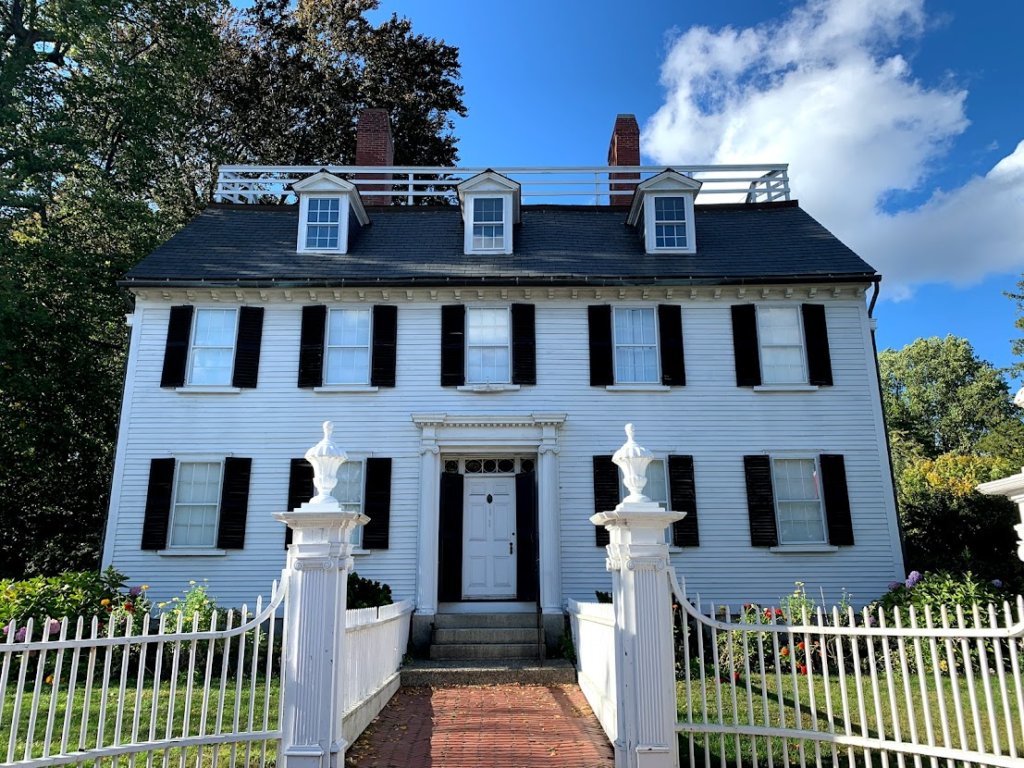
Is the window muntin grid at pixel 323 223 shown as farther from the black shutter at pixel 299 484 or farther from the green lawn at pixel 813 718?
the green lawn at pixel 813 718

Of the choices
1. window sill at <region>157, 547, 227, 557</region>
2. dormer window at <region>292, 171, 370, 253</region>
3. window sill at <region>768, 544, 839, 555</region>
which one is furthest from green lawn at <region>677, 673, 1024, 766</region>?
dormer window at <region>292, 171, 370, 253</region>

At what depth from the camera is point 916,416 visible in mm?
42562

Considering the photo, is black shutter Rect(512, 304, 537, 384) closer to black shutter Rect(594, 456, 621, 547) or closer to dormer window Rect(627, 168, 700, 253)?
black shutter Rect(594, 456, 621, 547)

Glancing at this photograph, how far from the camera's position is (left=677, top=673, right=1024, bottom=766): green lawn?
15.7 ft

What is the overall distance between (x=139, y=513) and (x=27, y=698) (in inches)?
203

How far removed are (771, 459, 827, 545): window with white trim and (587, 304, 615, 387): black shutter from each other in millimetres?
3433

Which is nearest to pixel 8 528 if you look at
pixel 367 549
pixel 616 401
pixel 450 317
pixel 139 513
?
pixel 139 513

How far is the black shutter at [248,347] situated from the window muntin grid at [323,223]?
2.09 m

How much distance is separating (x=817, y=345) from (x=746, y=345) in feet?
4.38

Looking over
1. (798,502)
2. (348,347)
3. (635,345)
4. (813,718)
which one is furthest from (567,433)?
(813,718)

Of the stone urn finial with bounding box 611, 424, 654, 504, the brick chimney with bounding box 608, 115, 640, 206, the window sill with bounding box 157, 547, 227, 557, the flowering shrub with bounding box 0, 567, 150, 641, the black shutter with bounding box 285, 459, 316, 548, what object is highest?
the brick chimney with bounding box 608, 115, 640, 206

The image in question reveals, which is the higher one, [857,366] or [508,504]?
[857,366]

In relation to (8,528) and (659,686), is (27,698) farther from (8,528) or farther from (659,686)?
Result: (8,528)

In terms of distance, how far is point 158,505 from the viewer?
12586 mm
